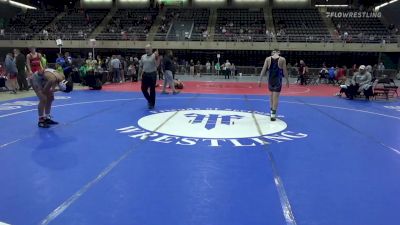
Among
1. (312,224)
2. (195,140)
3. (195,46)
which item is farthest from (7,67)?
(195,46)

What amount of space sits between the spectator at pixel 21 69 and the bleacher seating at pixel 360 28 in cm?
2590

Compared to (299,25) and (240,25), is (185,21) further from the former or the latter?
(299,25)

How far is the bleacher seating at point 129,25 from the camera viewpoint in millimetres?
35500

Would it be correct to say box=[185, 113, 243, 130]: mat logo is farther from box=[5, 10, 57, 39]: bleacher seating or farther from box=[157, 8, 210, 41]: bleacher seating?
box=[5, 10, 57, 39]: bleacher seating

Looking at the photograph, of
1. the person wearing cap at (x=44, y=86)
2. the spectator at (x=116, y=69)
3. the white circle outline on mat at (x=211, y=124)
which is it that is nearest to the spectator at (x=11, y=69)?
the spectator at (x=116, y=69)

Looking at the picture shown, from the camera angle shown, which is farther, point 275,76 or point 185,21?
point 185,21

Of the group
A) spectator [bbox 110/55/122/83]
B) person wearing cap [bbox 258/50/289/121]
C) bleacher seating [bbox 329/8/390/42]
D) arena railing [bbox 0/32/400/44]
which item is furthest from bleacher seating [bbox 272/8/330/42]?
person wearing cap [bbox 258/50/289/121]

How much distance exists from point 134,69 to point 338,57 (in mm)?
19995

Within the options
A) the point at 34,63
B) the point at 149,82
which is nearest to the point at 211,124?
the point at 149,82

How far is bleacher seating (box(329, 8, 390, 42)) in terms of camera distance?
32.2 meters

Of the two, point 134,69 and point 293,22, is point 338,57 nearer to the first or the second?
point 293,22

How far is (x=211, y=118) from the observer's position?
29.6ft

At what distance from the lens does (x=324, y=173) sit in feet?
16.5

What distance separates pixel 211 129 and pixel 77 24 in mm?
36330
